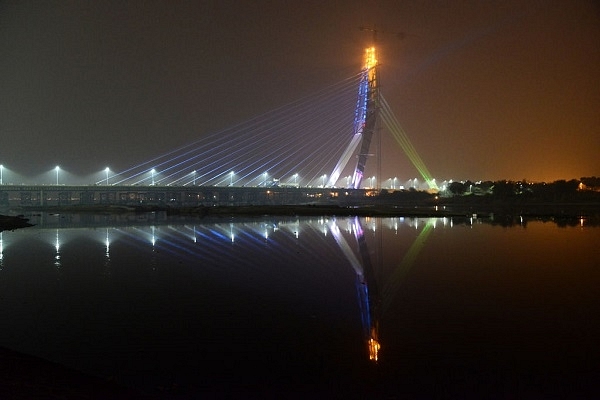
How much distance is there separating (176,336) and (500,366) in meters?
4.07

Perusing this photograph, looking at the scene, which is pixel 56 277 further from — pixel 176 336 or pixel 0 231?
pixel 0 231

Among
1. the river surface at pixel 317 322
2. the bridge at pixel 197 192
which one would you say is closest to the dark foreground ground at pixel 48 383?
the river surface at pixel 317 322

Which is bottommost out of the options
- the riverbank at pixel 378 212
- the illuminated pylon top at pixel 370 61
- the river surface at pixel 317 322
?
the river surface at pixel 317 322

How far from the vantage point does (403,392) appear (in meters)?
4.63

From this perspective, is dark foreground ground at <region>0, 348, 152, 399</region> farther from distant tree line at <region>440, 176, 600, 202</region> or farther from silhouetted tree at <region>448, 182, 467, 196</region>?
silhouetted tree at <region>448, 182, 467, 196</region>

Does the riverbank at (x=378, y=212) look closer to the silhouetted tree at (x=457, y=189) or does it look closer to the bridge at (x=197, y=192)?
the silhouetted tree at (x=457, y=189)

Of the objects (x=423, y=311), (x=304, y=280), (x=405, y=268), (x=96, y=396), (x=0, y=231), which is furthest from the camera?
(x=0, y=231)

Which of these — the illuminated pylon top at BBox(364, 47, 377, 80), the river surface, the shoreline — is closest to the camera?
the river surface

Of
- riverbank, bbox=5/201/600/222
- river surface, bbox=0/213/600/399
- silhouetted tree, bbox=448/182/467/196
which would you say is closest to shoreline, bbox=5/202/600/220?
riverbank, bbox=5/201/600/222

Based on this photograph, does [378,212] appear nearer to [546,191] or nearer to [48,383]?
[48,383]

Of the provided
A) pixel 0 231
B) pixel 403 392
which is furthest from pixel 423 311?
pixel 0 231

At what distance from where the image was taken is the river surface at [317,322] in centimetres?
493

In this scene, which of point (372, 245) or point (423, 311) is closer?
point (423, 311)

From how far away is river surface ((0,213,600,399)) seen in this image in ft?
16.2
